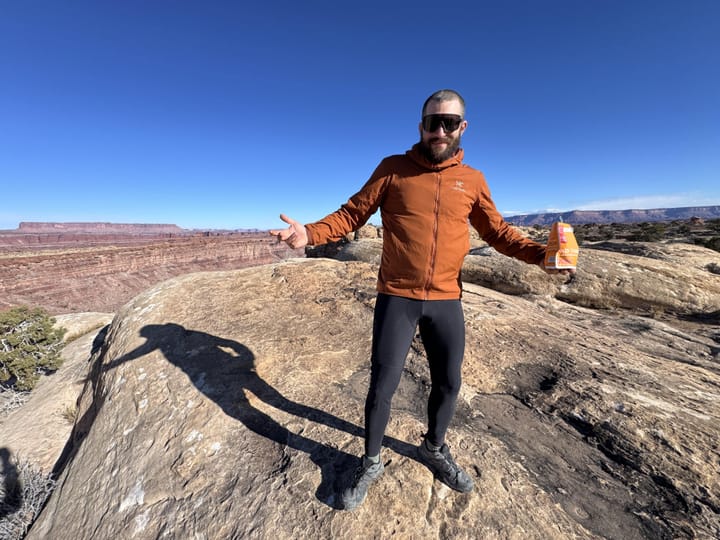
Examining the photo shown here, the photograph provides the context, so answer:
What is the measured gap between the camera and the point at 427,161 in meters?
2.07

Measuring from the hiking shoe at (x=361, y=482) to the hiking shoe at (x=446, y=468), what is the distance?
39 cm

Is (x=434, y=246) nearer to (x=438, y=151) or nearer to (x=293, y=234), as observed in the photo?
(x=438, y=151)

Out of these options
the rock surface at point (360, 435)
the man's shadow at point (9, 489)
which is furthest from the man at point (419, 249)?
the man's shadow at point (9, 489)

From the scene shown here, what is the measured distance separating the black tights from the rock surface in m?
0.68

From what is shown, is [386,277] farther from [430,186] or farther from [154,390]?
[154,390]

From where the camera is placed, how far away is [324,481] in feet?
7.64

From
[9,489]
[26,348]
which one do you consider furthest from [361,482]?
[26,348]

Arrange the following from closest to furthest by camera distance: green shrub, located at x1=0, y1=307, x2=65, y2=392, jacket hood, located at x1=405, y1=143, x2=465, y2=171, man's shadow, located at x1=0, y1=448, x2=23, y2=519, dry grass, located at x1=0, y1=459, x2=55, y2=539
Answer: jacket hood, located at x1=405, y1=143, x2=465, y2=171, dry grass, located at x1=0, y1=459, x2=55, y2=539, man's shadow, located at x1=0, y1=448, x2=23, y2=519, green shrub, located at x1=0, y1=307, x2=65, y2=392

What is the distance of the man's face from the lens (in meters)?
1.95

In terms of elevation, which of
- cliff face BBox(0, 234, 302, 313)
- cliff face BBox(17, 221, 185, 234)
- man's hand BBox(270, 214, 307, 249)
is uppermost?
cliff face BBox(17, 221, 185, 234)

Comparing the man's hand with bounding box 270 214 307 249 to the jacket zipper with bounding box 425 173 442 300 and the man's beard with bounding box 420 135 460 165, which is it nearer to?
the jacket zipper with bounding box 425 173 442 300

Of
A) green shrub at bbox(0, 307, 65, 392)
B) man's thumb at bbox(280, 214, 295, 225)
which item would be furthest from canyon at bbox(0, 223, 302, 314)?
man's thumb at bbox(280, 214, 295, 225)

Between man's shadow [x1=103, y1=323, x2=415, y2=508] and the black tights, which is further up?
the black tights

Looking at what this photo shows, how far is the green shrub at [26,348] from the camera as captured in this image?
711 cm
